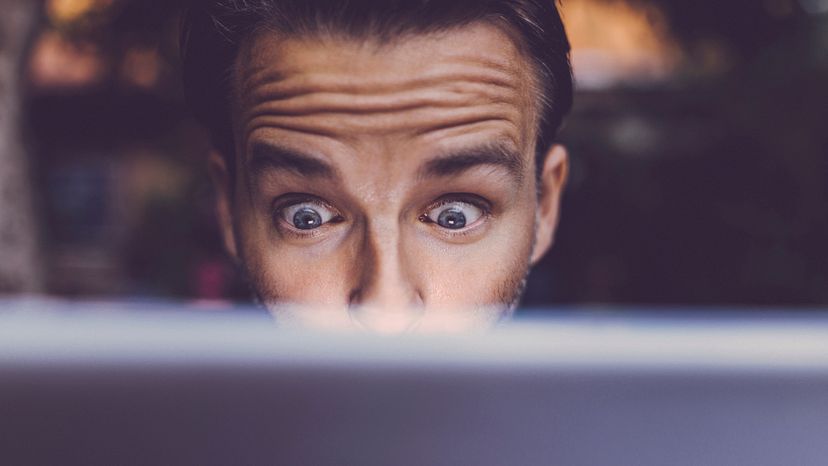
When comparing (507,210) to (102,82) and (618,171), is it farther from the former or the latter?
(102,82)

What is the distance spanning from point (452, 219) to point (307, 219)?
0.26m

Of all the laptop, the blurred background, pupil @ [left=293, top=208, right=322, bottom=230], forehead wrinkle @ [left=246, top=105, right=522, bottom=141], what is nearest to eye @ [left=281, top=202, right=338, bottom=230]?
pupil @ [left=293, top=208, right=322, bottom=230]

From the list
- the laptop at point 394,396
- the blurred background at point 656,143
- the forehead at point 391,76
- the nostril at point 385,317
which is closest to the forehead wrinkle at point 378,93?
the forehead at point 391,76

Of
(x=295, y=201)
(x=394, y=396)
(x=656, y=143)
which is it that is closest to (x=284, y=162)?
(x=295, y=201)

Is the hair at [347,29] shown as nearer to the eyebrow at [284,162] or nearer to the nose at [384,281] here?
the eyebrow at [284,162]

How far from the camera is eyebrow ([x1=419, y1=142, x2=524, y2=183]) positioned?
135 centimetres

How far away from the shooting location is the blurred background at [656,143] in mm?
2709

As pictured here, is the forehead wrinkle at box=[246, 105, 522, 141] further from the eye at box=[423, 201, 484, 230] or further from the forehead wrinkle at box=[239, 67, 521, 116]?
the eye at box=[423, 201, 484, 230]

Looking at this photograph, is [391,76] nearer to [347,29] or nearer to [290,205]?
[347,29]

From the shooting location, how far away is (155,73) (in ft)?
12.3

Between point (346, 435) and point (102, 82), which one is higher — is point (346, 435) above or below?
below

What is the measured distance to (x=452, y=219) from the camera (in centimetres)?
140

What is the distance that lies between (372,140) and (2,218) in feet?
8.51

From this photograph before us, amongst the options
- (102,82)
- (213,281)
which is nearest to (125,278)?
(102,82)
